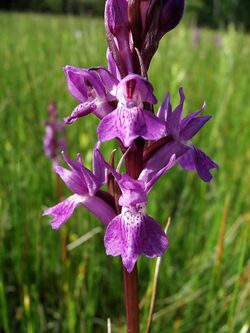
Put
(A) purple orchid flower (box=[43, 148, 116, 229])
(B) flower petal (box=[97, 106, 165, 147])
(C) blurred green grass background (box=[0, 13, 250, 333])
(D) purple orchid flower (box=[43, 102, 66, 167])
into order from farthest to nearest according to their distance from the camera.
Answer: (D) purple orchid flower (box=[43, 102, 66, 167]) < (C) blurred green grass background (box=[0, 13, 250, 333]) < (A) purple orchid flower (box=[43, 148, 116, 229]) < (B) flower petal (box=[97, 106, 165, 147])

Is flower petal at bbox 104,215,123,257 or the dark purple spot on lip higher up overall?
the dark purple spot on lip

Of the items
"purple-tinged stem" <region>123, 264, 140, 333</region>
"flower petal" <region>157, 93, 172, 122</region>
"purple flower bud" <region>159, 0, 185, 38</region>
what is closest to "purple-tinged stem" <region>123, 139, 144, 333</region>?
"purple-tinged stem" <region>123, 264, 140, 333</region>

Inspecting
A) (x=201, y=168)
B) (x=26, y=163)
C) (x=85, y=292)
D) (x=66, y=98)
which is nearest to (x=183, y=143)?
(x=201, y=168)

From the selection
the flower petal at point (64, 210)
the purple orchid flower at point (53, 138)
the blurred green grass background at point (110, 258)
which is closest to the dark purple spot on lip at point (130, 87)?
the flower petal at point (64, 210)

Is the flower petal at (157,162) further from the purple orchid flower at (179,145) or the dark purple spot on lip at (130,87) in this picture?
the dark purple spot on lip at (130,87)

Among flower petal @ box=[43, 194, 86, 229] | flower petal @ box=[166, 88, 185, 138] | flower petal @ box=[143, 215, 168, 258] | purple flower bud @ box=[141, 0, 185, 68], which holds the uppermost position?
purple flower bud @ box=[141, 0, 185, 68]

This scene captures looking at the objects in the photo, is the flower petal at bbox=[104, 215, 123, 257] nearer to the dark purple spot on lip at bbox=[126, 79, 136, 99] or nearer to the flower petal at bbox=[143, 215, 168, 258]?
the flower petal at bbox=[143, 215, 168, 258]
